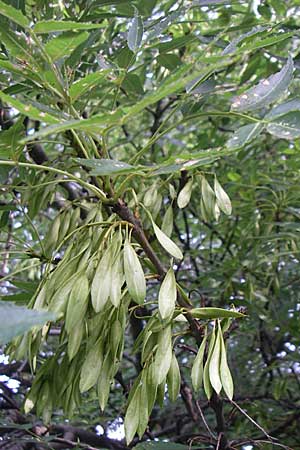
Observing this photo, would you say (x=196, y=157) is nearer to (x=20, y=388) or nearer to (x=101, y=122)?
(x=101, y=122)

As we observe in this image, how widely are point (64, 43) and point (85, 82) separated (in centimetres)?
4

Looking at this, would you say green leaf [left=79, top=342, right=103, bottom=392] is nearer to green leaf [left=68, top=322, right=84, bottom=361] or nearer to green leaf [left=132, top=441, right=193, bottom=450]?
green leaf [left=68, top=322, right=84, bottom=361]

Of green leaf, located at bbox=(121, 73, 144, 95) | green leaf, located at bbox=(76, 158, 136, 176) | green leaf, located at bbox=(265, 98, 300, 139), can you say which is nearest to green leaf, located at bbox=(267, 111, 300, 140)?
A: green leaf, located at bbox=(265, 98, 300, 139)

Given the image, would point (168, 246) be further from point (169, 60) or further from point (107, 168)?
point (169, 60)

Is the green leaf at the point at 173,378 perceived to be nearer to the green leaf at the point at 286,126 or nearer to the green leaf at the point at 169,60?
the green leaf at the point at 286,126

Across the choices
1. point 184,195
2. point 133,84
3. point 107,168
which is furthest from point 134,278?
point 133,84

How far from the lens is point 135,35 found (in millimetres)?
688

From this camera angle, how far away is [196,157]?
581 millimetres

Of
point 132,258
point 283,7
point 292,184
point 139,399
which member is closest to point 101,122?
point 132,258

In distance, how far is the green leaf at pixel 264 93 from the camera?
25.6 inches

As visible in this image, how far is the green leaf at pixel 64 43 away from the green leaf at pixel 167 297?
25 cm

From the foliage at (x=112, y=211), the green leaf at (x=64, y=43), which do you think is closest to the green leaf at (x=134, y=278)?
the foliage at (x=112, y=211)

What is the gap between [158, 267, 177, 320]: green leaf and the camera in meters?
0.61

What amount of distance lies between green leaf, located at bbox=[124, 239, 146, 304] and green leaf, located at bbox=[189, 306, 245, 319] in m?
0.08
